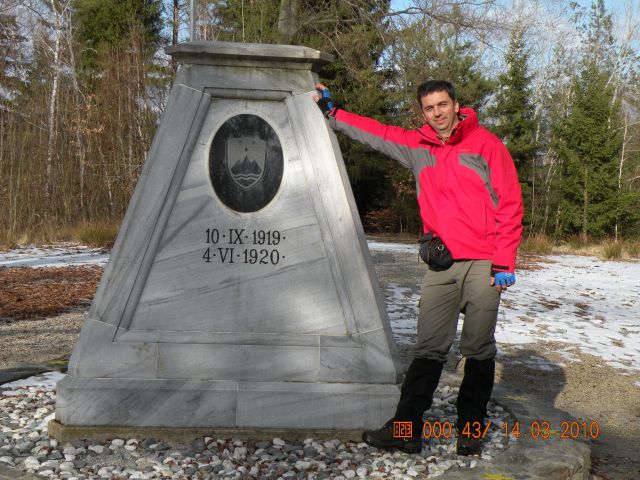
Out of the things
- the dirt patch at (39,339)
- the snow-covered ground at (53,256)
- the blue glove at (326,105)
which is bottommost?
the dirt patch at (39,339)

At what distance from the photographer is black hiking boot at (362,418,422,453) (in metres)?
3.24

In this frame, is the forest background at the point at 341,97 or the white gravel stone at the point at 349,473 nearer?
the white gravel stone at the point at 349,473

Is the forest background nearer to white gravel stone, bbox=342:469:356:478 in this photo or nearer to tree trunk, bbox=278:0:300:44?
tree trunk, bbox=278:0:300:44

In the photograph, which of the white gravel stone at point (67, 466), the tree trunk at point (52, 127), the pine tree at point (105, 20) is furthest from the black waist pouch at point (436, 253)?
the pine tree at point (105, 20)

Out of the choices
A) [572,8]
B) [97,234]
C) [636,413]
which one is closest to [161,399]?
[636,413]

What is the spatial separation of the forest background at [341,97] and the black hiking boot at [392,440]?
12.5 metres

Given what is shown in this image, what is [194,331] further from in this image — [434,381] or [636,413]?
[636,413]

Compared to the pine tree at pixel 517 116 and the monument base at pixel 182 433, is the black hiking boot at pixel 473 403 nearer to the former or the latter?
the monument base at pixel 182 433

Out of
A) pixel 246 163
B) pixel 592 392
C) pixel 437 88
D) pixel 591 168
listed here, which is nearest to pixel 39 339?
pixel 246 163

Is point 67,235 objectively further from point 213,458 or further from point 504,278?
point 504,278

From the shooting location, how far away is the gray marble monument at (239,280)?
3.40 meters

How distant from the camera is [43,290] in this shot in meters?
9.22

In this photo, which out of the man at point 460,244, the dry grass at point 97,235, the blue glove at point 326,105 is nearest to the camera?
the man at point 460,244

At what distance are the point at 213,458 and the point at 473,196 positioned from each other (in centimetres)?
173
